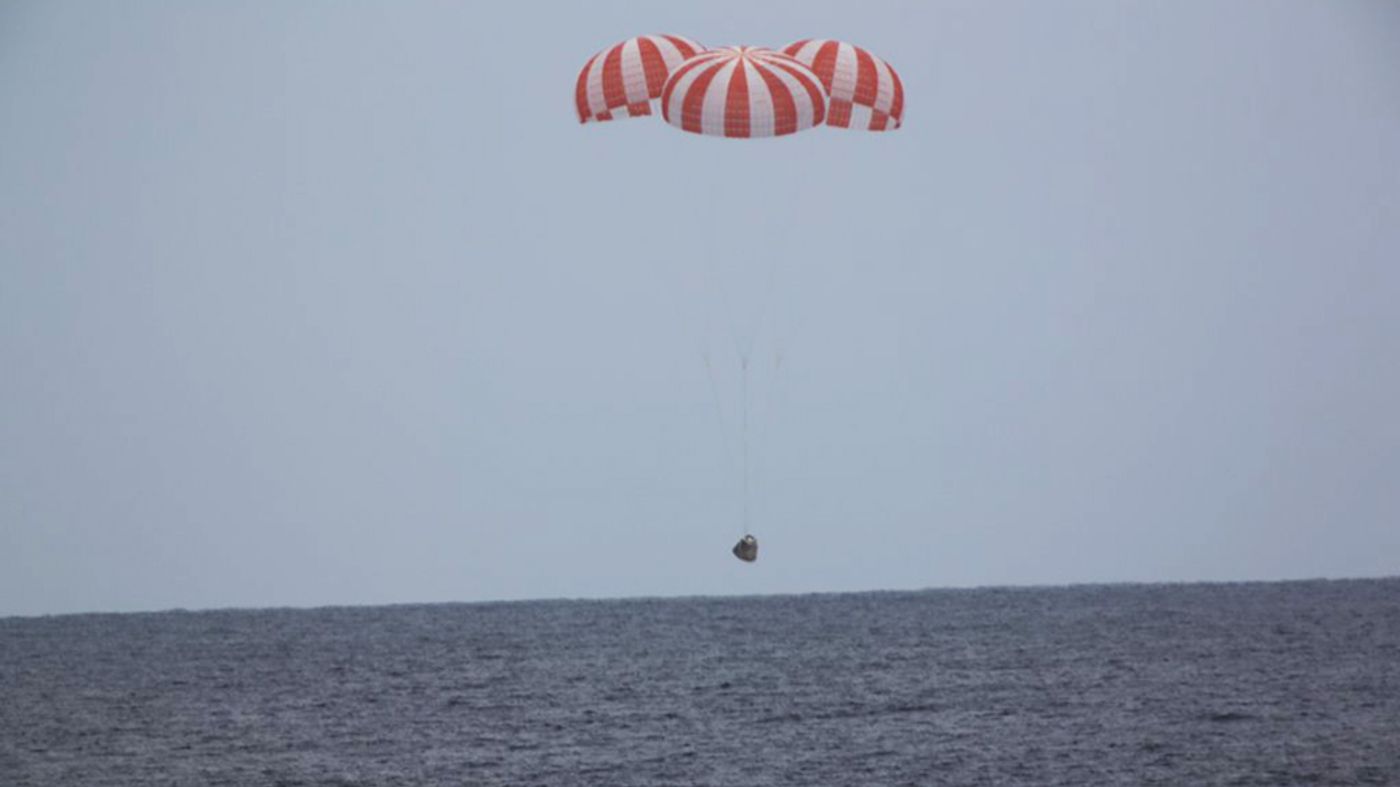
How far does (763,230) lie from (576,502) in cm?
142

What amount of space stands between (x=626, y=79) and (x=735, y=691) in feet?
7.37

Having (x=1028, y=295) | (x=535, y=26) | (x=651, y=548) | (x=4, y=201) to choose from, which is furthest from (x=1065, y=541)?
(x=4, y=201)

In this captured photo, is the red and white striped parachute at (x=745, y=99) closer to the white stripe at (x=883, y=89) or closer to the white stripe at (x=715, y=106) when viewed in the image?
the white stripe at (x=715, y=106)

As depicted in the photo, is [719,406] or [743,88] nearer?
[743,88]

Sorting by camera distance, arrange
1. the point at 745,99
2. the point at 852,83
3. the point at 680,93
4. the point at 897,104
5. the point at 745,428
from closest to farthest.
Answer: the point at 745,99 < the point at 680,93 < the point at 852,83 < the point at 897,104 < the point at 745,428

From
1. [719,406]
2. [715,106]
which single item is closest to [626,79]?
[715,106]

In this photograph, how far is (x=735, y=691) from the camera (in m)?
6.48

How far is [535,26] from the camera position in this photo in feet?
26.5

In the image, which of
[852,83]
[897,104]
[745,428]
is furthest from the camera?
[745,428]

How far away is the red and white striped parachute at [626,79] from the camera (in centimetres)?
683

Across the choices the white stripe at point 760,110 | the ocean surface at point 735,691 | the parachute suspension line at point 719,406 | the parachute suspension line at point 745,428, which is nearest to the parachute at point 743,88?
the white stripe at point 760,110

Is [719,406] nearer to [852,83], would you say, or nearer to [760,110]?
[852,83]

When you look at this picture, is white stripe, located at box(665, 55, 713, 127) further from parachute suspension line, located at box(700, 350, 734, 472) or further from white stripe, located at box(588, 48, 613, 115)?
parachute suspension line, located at box(700, 350, 734, 472)

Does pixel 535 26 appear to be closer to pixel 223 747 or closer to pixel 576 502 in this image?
pixel 576 502
